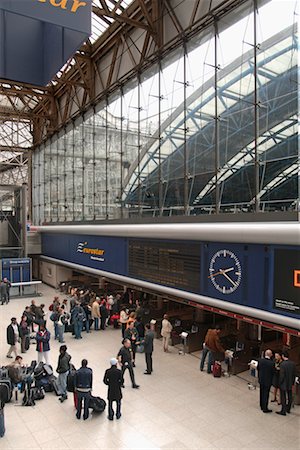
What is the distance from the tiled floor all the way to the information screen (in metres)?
2.51

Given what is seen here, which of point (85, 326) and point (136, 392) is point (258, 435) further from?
point (85, 326)

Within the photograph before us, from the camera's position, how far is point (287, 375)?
792 centimetres

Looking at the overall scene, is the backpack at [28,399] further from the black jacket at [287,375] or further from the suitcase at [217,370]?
the black jacket at [287,375]

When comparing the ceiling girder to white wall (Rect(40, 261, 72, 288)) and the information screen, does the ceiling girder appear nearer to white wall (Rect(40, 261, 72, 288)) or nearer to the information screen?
the information screen

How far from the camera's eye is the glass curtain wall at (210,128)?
9.92 metres

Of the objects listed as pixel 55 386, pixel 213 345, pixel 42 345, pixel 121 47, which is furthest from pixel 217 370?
pixel 121 47

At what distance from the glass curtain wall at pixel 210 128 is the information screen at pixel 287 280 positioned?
72.0 inches

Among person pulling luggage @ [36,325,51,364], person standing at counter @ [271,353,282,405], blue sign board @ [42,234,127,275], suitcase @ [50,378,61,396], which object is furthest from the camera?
blue sign board @ [42,234,127,275]

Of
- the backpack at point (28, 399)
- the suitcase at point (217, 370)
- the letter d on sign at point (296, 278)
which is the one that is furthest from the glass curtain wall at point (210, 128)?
the backpack at point (28, 399)

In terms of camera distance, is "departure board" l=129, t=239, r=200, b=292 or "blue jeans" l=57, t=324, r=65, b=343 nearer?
"departure board" l=129, t=239, r=200, b=292

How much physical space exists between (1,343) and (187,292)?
23.4ft

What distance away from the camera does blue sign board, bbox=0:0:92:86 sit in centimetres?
461

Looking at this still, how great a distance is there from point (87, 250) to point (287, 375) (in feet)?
42.0

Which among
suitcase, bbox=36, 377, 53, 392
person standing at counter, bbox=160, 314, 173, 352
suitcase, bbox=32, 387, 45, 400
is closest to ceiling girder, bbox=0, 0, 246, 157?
person standing at counter, bbox=160, 314, 173, 352
